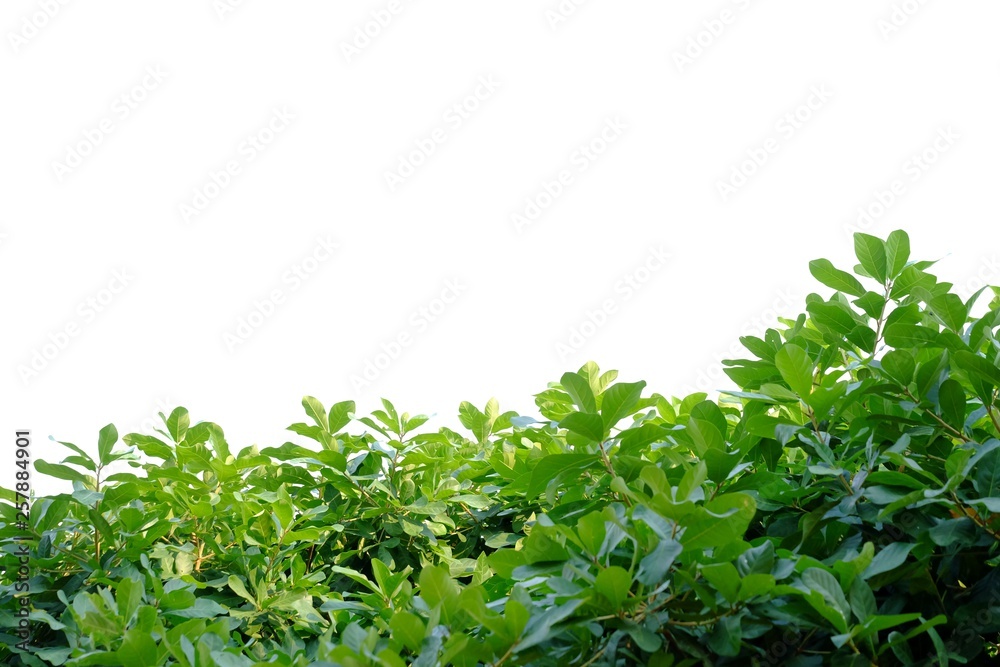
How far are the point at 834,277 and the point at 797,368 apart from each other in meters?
0.45

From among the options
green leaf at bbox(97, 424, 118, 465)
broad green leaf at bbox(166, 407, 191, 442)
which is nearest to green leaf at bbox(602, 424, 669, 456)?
green leaf at bbox(97, 424, 118, 465)

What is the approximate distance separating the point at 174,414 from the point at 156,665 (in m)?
1.51

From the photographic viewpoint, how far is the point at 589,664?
1355mm

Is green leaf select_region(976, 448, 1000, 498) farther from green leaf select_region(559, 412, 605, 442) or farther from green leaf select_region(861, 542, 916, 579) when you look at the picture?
green leaf select_region(559, 412, 605, 442)

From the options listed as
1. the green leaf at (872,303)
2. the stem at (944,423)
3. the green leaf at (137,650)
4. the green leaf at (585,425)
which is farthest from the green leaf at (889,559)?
the green leaf at (137,650)

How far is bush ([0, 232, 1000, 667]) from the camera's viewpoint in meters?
1.33

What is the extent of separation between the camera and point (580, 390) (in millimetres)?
1704

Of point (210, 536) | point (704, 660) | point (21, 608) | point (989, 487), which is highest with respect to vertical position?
point (989, 487)

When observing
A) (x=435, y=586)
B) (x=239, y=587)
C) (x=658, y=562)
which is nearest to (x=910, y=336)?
(x=658, y=562)

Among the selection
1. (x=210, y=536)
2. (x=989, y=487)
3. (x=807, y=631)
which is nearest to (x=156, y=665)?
(x=210, y=536)

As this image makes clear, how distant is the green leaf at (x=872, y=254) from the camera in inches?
77.4

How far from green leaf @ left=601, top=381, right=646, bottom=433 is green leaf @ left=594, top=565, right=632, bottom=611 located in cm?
41

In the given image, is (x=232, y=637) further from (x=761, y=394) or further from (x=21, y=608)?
(x=761, y=394)

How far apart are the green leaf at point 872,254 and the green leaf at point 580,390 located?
0.82 m
